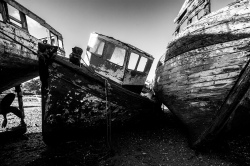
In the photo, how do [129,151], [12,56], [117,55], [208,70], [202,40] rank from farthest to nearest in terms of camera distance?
[117,55] → [12,56] → [129,151] → [202,40] → [208,70]

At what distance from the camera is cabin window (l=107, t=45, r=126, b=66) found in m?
6.83

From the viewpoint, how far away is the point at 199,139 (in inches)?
127

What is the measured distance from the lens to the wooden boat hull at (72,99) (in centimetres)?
340

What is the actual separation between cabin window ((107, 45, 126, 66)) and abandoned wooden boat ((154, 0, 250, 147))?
3.39 m

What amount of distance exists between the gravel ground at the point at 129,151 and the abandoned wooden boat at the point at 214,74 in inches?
18.9

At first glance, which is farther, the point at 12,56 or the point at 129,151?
the point at 12,56

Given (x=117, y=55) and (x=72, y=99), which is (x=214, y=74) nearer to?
(x=72, y=99)

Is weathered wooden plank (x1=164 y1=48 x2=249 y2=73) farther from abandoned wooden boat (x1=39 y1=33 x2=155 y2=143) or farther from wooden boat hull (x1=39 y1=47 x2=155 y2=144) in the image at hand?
wooden boat hull (x1=39 y1=47 x2=155 y2=144)

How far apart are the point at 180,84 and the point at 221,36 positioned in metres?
1.33

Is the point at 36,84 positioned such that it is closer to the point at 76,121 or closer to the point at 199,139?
the point at 76,121

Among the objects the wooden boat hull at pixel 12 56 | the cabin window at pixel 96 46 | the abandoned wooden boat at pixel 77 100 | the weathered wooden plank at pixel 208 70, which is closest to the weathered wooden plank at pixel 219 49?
the weathered wooden plank at pixel 208 70

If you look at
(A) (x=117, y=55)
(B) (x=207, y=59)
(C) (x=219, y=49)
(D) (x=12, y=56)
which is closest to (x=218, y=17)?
(C) (x=219, y=49)

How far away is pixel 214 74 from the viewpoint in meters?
2.98

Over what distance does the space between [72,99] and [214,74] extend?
3.10 metres
